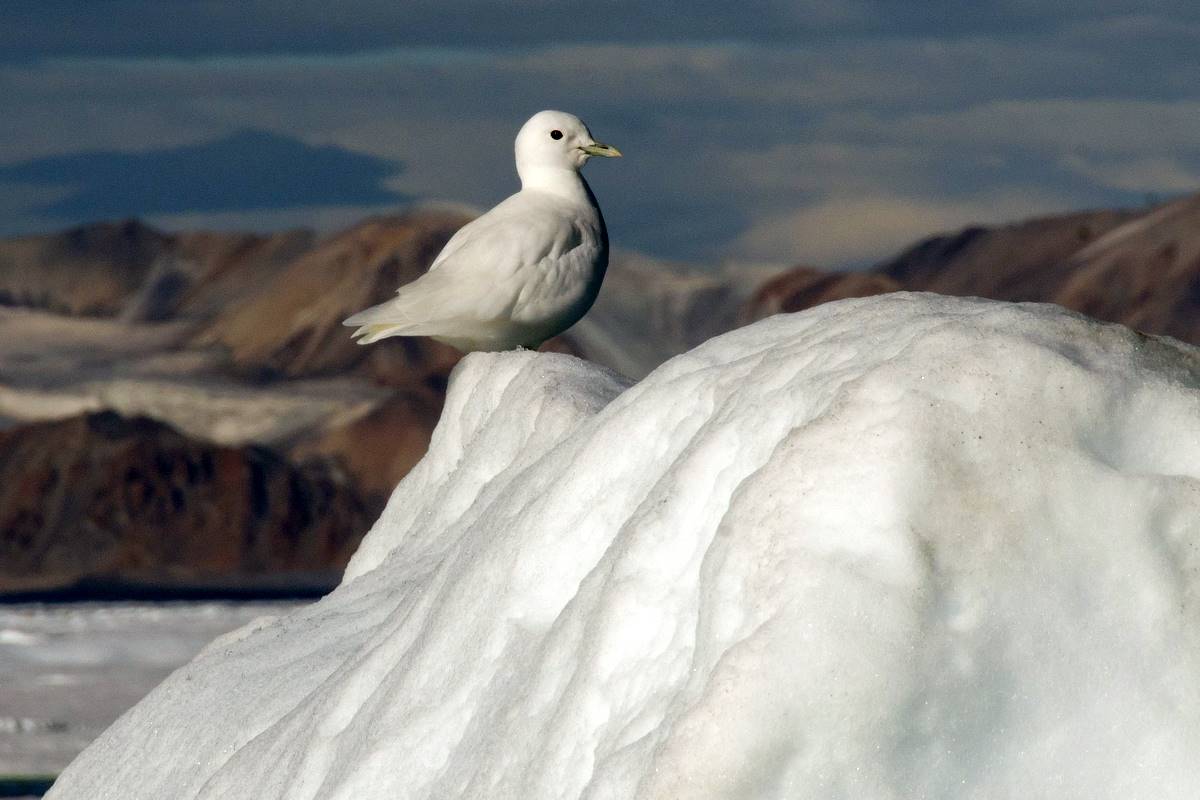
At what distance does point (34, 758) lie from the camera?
765 inches

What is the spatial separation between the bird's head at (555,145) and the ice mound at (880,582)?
4.37m

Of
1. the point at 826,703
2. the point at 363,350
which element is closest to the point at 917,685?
the point at 826,703

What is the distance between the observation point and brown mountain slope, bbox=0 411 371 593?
225ft

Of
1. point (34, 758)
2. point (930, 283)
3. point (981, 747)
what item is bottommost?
point (930, 283)

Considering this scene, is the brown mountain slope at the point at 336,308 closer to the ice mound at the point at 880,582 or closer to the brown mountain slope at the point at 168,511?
the brown mountain slope at the point at 168,511

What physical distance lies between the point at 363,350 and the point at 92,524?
595 inches

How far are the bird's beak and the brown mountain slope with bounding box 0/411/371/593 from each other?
61366mm

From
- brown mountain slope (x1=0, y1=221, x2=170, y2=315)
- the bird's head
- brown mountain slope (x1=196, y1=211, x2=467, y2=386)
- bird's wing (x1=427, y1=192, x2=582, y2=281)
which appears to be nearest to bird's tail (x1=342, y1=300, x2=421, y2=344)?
bird's wing (x1=427, y1=192, x2=582, y2=281)

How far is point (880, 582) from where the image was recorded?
2379mm

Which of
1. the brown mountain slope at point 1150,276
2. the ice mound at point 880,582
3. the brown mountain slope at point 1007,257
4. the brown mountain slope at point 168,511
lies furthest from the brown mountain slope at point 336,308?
the ice mound at point 880,582

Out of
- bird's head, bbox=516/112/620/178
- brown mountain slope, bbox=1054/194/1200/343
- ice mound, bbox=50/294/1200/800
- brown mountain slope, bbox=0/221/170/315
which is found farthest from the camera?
brown mountain slope, bbox=0/221/170/315

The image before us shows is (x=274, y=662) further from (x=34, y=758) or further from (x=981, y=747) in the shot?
(x=34, y=758)

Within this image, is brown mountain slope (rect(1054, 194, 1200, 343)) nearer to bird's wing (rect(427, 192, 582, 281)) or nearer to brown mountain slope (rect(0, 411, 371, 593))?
brown mountain slope (rect(0, 411, 371, 593))

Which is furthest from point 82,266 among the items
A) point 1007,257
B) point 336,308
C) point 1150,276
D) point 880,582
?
point 880,582
